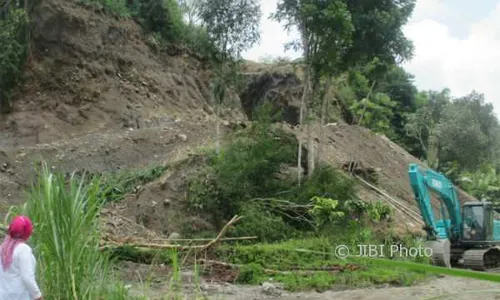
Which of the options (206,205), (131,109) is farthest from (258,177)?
(131,109)

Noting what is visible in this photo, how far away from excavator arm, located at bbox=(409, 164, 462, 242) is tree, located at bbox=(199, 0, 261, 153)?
20.5ft

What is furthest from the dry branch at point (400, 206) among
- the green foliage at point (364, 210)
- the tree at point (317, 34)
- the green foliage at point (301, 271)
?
the green foliage at point (301, 271)

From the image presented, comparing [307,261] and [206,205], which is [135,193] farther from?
[307,261]

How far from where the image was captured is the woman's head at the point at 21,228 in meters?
4.17

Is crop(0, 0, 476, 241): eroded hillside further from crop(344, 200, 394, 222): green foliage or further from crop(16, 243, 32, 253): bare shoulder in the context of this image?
crop(16, 243, 32, 253): bare shoulder

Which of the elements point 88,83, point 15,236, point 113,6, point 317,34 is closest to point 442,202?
point 317,34

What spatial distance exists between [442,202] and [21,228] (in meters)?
11.4

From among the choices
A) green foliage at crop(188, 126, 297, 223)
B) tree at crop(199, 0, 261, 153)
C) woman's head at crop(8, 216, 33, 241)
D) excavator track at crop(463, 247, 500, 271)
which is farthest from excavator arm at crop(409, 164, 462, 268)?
woman's head at crop(8, 216, 33, 241)

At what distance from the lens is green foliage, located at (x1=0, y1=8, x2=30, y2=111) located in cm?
2139

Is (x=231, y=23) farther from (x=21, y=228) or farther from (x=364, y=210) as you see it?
(x=21, y=228)

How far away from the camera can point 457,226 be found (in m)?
14.0

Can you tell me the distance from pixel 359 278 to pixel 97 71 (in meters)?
14.8

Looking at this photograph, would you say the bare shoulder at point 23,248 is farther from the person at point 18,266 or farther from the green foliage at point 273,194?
the green foliage at point 273,194

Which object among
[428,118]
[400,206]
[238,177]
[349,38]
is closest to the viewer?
[238,177]
